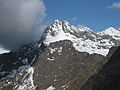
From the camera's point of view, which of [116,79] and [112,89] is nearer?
[112,89]

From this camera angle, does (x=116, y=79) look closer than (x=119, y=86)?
No

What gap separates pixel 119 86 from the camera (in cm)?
17088

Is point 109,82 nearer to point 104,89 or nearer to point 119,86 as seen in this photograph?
point 104,89

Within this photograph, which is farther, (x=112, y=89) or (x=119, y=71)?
(x=119, y=71)

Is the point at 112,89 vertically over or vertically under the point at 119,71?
under

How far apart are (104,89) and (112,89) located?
1343 cm

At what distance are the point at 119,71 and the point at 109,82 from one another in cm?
992

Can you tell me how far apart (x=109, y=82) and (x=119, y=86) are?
27.4m

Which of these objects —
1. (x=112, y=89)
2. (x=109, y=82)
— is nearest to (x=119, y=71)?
(x=109, y=82)

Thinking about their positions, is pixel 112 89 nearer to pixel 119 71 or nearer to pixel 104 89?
pixel 104 89

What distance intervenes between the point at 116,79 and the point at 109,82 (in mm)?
9279

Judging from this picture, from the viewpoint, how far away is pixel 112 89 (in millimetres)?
176625

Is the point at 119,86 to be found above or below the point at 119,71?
below

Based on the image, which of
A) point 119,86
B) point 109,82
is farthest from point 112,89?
point 109,82
